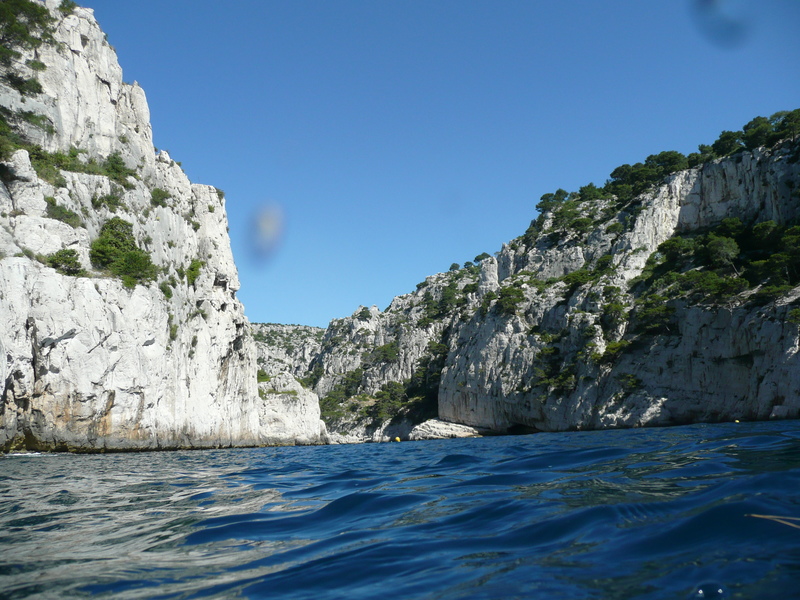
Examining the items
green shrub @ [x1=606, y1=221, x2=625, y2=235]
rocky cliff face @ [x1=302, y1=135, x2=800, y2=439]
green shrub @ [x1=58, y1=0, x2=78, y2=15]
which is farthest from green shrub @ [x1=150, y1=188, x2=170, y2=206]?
green shrub @ [x1=606, y1=221, x2=625, y2=235]

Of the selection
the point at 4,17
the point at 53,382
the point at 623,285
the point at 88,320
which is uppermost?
the point at 4,17

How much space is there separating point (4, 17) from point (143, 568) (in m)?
48.6

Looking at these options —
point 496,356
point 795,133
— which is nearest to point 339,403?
point 496,356

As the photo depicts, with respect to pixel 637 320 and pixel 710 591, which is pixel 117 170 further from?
pixel 710 591

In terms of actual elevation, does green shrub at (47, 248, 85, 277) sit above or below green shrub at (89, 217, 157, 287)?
below

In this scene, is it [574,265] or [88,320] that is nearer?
[88,320]

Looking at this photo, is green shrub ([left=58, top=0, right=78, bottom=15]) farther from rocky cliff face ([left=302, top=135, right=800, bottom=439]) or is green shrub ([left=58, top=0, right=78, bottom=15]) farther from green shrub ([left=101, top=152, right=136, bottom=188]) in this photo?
rocky cliff face ([left=302, top=135, right=800, bottom=439])

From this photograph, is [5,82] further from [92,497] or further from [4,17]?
[92,497]

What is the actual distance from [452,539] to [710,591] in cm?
193

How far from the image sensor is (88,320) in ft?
95.7

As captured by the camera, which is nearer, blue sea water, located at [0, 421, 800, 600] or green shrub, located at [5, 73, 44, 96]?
blue sea water, located at [0, 421, 800, 600]

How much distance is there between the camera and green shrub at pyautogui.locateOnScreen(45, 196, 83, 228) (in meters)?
30.8

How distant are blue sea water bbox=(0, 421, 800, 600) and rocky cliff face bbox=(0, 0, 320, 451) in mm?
22483

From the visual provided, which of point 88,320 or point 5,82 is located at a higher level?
point 5,82
